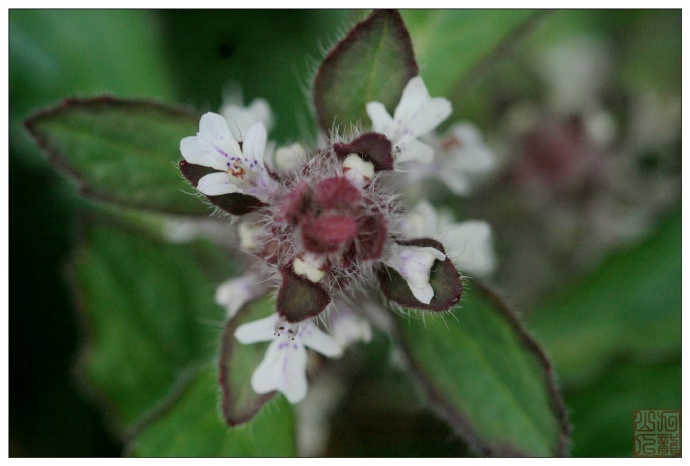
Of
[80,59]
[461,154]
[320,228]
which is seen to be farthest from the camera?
[80,59]

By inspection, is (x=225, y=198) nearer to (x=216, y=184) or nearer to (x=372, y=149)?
(x=216, y=184)

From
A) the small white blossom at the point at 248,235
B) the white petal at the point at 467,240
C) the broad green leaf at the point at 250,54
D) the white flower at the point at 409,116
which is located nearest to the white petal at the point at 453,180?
the white petal at the point at 467,240

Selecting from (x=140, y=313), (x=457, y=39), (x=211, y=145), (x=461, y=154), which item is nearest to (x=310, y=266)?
(x=211, y=145)

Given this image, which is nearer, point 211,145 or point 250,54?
point 211,145

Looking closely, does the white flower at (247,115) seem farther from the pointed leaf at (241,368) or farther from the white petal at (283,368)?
the white petal at (283,368)

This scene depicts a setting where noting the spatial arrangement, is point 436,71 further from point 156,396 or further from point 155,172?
point 156,396

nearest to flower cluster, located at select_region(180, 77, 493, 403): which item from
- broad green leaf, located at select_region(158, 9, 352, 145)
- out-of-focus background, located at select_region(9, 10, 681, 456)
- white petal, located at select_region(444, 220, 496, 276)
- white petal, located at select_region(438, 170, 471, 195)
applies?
white petal, located at select_region(444, 220, 496, 276)
